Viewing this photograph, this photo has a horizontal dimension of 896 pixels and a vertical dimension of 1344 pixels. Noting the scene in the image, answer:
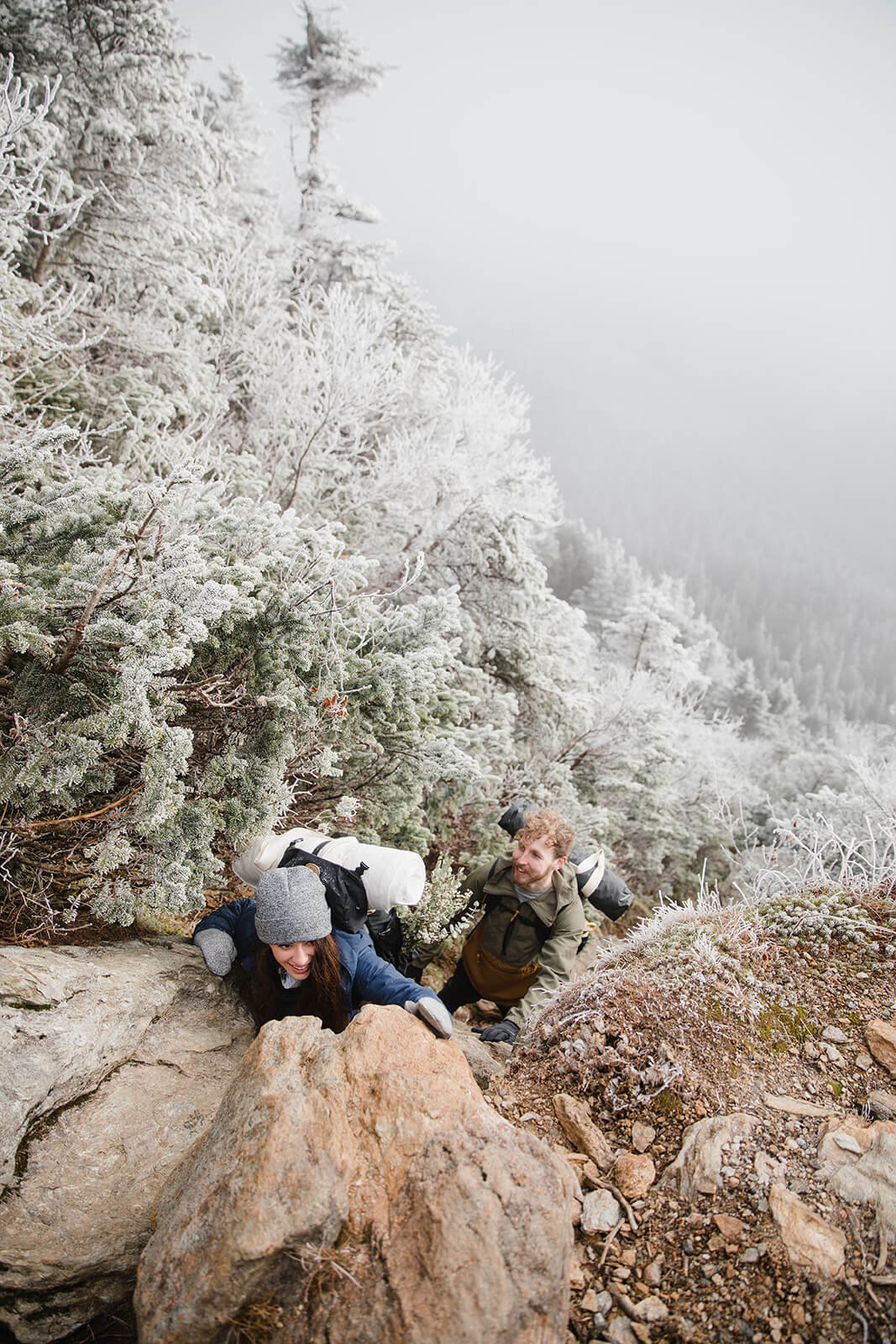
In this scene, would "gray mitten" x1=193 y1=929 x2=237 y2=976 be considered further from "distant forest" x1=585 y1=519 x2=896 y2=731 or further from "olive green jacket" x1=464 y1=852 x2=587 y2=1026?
"distant forest" x1=585 y1=519 x2=896 y2=731

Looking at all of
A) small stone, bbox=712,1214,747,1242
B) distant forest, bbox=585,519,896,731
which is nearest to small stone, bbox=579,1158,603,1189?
small stone, bbox=712,1214,747,1242

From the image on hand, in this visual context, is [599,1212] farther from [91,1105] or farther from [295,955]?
[91,1105]

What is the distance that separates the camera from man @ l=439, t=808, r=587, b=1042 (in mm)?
4141

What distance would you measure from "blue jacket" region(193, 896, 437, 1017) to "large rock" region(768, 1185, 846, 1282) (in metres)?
1.58

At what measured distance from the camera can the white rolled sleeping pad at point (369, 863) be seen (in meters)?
3.55

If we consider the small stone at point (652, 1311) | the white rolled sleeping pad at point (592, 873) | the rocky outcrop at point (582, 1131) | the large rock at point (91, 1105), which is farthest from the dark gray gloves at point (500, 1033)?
the small stone at point (652, 1311)

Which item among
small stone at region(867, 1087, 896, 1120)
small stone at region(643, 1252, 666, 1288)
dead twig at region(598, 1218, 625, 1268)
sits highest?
small stone at region(867, 1087, 896, 1120)

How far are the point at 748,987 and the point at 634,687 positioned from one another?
12.6m

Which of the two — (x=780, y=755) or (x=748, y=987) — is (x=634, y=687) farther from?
(x=780, y=755)

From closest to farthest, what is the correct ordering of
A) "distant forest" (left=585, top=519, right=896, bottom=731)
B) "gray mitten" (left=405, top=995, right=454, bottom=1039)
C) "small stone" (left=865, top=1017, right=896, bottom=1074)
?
"gray mitten" (left=405, top=995, right=454, bottom=1039) < "small stone" (left=865, top=1017, right=896, bottom=1074) < "distant forest" (left=585, top=519, right=896, bottom=731)

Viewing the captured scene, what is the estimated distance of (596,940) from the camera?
8711 mm

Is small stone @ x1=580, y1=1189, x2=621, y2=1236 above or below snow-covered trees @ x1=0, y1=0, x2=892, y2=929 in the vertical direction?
below

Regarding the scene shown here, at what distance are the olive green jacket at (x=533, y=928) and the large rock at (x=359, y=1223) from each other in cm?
177

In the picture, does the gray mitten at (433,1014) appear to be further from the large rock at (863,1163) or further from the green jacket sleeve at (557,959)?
the large rock at (863,1163)
